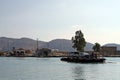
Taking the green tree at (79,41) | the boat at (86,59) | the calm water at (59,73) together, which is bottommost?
the calm water at (59,73)

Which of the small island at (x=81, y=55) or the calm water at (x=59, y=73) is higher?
the small island at (x=81, y=55)

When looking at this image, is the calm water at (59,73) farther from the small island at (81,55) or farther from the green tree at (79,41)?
the green tree at (79,41)

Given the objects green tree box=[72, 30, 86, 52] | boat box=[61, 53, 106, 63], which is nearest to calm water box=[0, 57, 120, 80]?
boat box=[61, 53, 106, 63]

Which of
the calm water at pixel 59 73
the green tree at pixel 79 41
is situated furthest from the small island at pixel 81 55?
the calm water at pixel 59 73

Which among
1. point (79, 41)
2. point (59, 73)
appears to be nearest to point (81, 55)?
point (79, 41)

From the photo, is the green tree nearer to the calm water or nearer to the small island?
the small island

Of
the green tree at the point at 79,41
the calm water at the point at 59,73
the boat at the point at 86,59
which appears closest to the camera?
the calm water at the point at 59,73

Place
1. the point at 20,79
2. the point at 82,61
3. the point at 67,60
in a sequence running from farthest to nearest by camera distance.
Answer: the point at 67,60 → the point at 82,61 → the point at 20,79

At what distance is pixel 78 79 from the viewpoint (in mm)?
65750

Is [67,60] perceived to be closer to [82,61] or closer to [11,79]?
[82,61]

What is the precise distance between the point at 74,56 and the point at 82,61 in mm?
15971

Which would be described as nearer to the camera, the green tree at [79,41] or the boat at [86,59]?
the boat at [86,59]

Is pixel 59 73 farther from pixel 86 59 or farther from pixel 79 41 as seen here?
pixel 79 41

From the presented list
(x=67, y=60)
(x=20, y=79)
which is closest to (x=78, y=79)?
(x=20, y=79)
